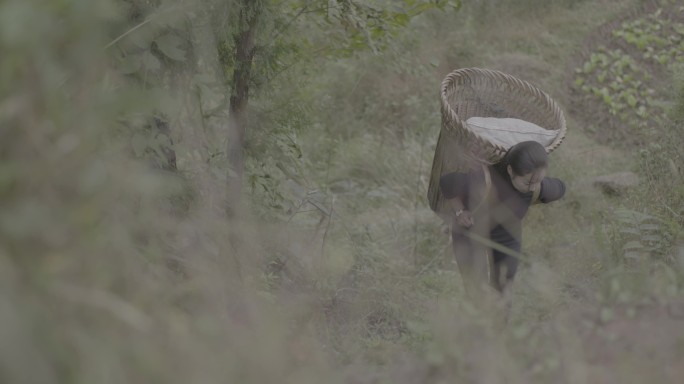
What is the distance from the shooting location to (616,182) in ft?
24.9

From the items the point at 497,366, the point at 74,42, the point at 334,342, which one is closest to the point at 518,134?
the point at 334,342

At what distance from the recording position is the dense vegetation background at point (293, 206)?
5.87ft

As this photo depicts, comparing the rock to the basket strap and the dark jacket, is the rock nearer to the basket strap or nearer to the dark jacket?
the dark jacket

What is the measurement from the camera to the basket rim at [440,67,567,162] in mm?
4715

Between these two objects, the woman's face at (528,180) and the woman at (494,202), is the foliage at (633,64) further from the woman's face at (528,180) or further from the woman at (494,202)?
the woman's face at (528,180)

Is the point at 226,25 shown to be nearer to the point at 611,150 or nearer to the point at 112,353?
the point at 112,353

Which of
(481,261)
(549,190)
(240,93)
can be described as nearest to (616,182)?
(549,190)

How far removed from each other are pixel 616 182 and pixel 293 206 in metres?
3.96

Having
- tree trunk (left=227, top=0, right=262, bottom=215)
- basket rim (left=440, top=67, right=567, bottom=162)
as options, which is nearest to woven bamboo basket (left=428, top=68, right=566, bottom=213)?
basket rim (left=440, top=67, right=567, bottom=162)

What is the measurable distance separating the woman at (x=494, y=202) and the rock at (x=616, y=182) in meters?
2.81

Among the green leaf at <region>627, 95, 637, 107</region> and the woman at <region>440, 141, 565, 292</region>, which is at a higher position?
the woman at <region>440, 141, 565, 292</region>

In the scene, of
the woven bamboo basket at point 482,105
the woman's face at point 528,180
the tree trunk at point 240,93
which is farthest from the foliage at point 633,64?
the tree trunk at point 240,93

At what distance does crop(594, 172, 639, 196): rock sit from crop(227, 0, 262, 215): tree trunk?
416 cm

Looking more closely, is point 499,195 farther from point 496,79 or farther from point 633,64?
point 633,64
